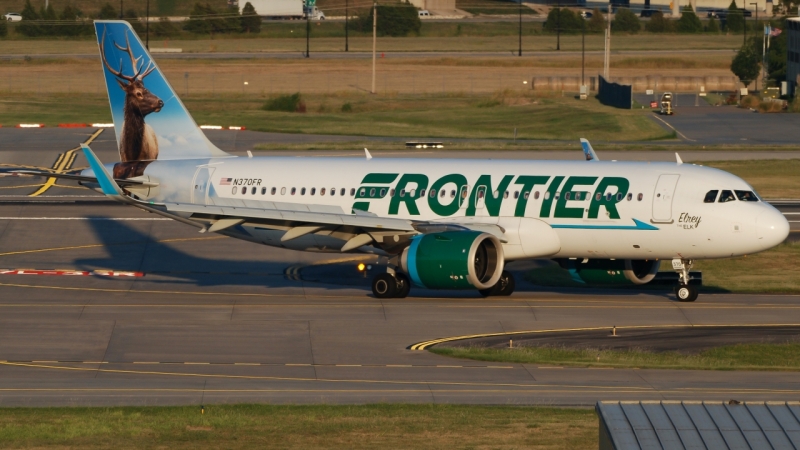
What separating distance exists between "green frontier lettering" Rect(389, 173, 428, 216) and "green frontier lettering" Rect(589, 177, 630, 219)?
599 centimetres

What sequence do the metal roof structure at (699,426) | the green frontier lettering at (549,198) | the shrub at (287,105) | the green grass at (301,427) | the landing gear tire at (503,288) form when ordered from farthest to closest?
the shrub at (287,105) → the landing gear tire at (503,288) → the green frontier lettering at (549,198) → the green grass at (301,427) → the metal roof structure at (699,426)

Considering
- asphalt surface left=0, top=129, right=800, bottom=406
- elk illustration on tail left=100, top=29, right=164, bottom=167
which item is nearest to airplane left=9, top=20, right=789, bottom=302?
elk illustration on tail left=100, top=29, right=164, bottom=167

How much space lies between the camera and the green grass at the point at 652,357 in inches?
1259

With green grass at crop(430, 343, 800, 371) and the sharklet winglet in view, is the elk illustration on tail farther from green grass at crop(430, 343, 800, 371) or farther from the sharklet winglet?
green grass at crop(430, 343, 800, 371)

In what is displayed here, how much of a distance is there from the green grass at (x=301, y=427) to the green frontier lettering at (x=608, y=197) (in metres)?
15.5

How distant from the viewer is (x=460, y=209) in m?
42.7

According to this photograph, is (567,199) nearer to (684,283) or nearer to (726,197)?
(684,283)

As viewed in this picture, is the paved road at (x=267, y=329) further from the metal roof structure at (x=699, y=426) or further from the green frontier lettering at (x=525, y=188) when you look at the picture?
the metal roof structure at (x=699, y=426)

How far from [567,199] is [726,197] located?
5.08 meters

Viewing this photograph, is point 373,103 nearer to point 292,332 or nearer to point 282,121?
point 282,121

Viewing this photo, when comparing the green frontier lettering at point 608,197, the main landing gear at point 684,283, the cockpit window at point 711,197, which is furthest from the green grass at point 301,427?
the main landing gear at point 684,283

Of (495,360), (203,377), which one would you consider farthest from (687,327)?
(203,377)

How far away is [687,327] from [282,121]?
74.6 m

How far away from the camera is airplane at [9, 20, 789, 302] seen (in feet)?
131
